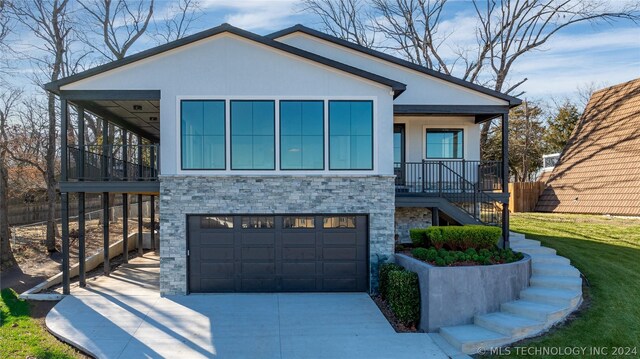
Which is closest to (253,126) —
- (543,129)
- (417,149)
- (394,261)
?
(394,261)

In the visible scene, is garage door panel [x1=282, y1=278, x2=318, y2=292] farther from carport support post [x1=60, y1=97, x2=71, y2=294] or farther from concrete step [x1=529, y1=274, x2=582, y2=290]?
carport support post [x1=60, y1=97, x2=71, y2=294]

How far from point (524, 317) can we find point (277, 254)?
5664 mm

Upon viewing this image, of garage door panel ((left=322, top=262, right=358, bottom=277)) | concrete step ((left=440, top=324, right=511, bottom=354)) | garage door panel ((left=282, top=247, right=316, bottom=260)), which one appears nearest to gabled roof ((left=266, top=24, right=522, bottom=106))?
garage door panel ((left=322, top=262, right=358, bottom=277))

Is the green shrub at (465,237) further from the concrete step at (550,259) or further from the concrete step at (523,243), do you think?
the concrete step at (523,243)

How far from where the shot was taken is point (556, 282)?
8.66 metres

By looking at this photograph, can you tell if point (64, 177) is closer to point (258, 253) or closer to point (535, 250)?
point (258, 253)

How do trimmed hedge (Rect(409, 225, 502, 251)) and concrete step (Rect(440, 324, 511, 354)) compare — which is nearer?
concrete step (Rect(440, 324, 511, 354))

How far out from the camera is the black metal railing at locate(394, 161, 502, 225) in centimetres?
1127

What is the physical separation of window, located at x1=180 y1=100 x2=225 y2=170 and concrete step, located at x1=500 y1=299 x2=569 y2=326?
7194 millimetres

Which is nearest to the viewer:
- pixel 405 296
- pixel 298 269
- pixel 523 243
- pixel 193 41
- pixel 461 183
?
pixel 405 296

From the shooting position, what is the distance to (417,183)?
12359 millimetres

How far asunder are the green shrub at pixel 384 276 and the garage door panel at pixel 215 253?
3.78m

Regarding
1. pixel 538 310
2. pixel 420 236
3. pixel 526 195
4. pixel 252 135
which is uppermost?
pixel 252 135

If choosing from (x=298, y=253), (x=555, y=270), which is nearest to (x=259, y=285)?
(x=298, y=253)
